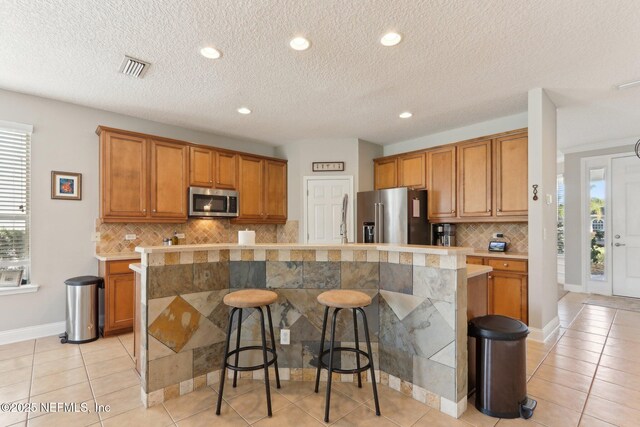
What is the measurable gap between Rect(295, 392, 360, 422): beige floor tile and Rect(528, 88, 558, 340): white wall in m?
2.35

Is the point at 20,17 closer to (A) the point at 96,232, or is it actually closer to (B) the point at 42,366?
(A) the point at 96,232

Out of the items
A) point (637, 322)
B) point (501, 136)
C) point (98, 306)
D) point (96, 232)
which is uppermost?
point (501, 136)

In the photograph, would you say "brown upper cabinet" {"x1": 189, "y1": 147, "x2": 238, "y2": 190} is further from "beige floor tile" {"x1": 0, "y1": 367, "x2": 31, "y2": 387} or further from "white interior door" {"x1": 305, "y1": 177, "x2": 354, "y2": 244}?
"beige floor tile" {"x1": 0, "y1": 367, "x2": 31, "y2": 387}

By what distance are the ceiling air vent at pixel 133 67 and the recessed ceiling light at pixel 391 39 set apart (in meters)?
2.03

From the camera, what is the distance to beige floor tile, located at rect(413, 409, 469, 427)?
76.4 inches

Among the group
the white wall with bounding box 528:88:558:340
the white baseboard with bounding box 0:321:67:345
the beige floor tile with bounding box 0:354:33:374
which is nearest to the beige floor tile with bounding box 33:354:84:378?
the beige floor tile with bounding box 0:354:33:374

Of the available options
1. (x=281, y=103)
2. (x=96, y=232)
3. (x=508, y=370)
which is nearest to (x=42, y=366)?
(x=96, y=232)

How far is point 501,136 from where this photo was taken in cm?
394

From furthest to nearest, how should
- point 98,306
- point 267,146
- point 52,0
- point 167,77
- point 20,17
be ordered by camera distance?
1. point 267,146
2. point 98,306
3. point 167,77
4. point 20,17
5. point 52,0

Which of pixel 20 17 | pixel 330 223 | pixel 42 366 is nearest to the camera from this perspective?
pixel 20 17

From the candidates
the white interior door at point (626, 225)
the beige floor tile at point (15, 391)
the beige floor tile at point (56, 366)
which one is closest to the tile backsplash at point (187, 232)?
the beige floor tile at point (56, 366)

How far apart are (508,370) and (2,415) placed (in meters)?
3.33

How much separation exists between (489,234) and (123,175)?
4.92 metres

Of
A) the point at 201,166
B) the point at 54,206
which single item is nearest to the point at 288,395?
the point at 201,166
